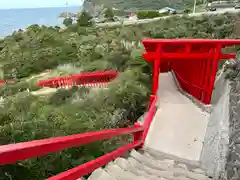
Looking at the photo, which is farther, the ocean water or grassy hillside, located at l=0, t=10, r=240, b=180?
the ocean water

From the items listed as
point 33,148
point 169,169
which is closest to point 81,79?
point 169,169

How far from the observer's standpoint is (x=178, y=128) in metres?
5.91

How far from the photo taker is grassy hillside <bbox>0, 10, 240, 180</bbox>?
152 inches

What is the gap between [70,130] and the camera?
4406mm

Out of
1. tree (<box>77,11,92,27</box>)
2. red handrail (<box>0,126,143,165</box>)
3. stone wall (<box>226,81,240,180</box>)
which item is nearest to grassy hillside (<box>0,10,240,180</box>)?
red handrail (<box>0,126,143,165</box>)

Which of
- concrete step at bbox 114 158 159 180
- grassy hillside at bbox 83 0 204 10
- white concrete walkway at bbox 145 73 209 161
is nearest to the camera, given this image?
concrete step at bbox 114 158 159 180

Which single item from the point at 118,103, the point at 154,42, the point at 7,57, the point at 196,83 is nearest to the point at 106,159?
the point at 118,103

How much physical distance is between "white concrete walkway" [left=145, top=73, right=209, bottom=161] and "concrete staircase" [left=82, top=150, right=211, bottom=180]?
0.45 m

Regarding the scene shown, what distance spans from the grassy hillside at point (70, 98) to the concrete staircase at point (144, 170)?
22.6 inches

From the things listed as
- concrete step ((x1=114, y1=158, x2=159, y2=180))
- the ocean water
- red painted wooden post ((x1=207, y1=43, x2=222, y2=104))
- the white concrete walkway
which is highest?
the ocean water

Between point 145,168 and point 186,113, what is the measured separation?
320 centimetres

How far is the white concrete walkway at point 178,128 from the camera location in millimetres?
5188

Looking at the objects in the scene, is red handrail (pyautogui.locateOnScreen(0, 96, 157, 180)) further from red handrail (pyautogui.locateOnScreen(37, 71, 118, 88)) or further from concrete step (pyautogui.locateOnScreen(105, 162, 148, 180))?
red handrail (pyautogui.locateOnScreen(37, 71, 118, 88))

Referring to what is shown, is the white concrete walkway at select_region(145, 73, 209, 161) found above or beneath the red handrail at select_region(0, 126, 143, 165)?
beneath
